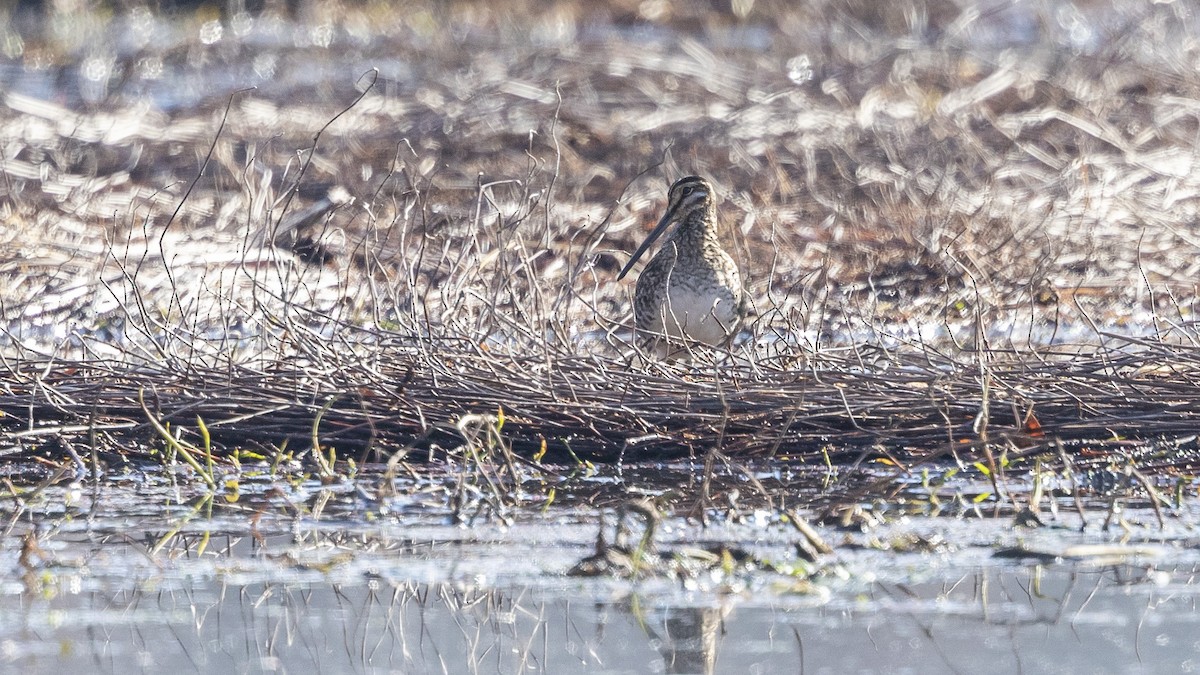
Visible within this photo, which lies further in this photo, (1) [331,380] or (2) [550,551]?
(1) [331,380]

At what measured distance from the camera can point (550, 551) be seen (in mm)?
4477

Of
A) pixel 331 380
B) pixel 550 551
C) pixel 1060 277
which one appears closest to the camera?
pixel 550 551

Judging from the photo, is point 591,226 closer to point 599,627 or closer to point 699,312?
point 699,312

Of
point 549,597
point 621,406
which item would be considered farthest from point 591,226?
point 549,597

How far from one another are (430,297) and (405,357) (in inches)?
81.8

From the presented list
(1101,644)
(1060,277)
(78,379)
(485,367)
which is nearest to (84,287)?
(78,379)

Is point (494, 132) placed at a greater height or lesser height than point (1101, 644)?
greater

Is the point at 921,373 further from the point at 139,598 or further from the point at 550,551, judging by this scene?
the point at 139,598

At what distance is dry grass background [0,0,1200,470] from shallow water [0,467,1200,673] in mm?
383

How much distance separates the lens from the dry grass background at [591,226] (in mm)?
5562

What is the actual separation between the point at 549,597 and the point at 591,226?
5351 millimetres

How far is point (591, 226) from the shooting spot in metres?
9.35

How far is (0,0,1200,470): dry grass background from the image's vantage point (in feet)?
18.2

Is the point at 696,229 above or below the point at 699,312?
above
